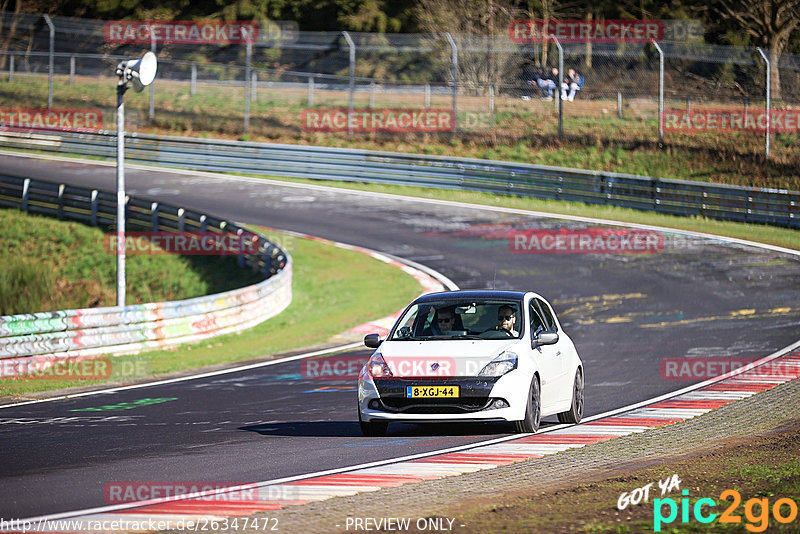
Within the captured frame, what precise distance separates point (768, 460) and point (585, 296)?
1403 centimetres

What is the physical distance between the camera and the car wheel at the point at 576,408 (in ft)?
37.9

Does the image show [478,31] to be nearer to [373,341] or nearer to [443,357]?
[373,341]

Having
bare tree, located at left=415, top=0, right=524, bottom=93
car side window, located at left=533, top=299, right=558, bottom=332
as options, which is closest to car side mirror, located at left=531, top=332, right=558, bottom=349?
car side window, located at left=533, top=299, right=558, bottom=332

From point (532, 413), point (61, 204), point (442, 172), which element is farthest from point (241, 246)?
point (532, 413)

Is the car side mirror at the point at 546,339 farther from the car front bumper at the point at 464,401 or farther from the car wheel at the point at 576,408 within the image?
the car wheel at the point at 576,408

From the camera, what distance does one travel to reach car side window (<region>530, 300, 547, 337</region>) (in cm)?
1115

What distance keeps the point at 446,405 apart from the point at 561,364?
1.75 m

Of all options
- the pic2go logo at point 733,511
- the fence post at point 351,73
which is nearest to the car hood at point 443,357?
the pic2go logo at point 733,511

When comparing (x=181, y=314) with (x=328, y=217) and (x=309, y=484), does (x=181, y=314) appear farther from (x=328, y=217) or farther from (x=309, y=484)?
(x=328, y=217)

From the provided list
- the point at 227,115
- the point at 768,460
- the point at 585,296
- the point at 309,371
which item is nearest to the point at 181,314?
the point at 309,371

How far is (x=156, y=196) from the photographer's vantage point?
3634 cm

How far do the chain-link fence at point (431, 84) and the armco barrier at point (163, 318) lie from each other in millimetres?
11915

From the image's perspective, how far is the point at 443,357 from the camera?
10242 millimetres

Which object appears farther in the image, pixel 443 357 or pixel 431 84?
pixel 431 84
